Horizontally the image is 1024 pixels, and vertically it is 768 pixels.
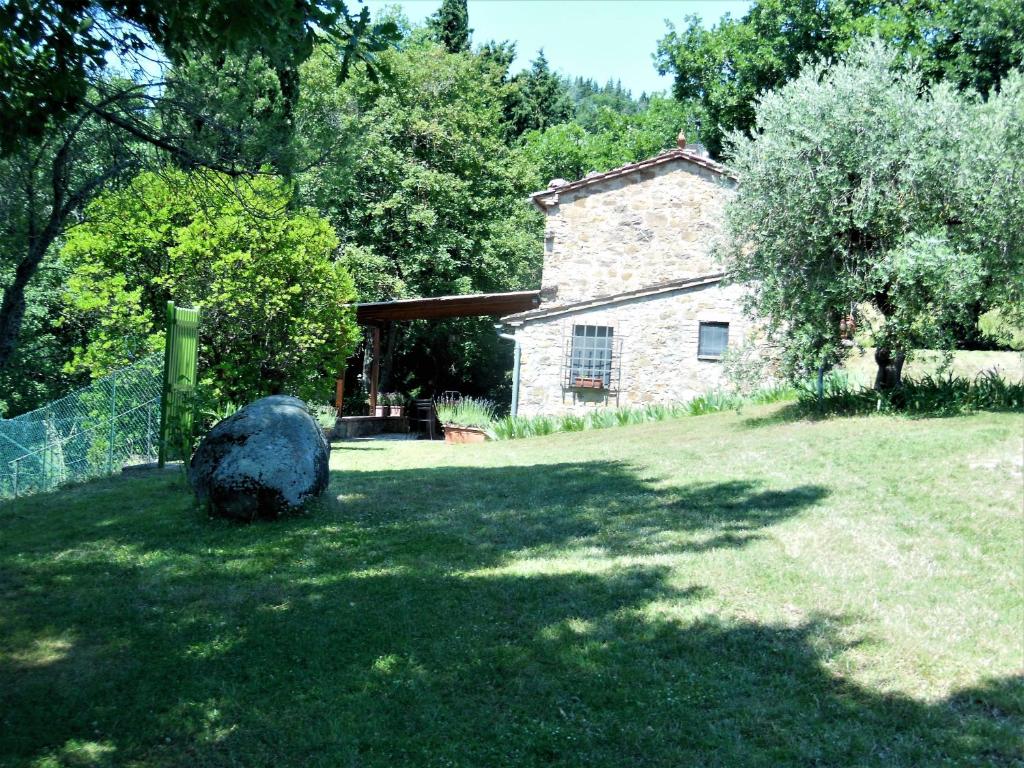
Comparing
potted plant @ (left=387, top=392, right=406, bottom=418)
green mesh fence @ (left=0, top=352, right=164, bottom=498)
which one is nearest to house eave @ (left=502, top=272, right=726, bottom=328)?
potted plant @ (left=387, top=392, right=406, bottom=418)

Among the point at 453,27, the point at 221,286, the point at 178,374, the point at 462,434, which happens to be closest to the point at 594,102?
the point at 453,27

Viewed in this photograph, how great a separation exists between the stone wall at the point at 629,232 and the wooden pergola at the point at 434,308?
121cm

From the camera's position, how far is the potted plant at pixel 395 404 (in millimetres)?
27641

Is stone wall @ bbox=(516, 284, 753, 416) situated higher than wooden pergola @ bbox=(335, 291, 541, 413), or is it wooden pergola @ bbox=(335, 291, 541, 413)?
wooden pergola @ bbox=(335, 291, 541, 413)

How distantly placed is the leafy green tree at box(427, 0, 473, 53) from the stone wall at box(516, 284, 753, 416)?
77.1 ft

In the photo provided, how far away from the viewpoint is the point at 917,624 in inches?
226

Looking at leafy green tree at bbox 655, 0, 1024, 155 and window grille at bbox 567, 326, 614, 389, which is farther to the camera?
leafy green tree at bbox 655, 0, 1024, 155

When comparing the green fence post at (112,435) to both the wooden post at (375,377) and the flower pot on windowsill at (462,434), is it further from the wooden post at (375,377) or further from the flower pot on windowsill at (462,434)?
the wooden post at (375,377)

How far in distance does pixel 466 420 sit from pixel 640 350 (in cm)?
431

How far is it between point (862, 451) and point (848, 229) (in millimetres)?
4269

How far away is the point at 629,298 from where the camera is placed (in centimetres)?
2106

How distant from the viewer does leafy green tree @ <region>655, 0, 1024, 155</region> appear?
26.1 metres

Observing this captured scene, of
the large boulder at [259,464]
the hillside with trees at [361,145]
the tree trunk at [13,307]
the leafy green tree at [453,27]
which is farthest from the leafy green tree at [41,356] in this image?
the leafy green tree at [453,27]

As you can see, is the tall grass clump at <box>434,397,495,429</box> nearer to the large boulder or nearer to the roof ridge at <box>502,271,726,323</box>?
the roof ridge at <box>502,271,726,323</box>
